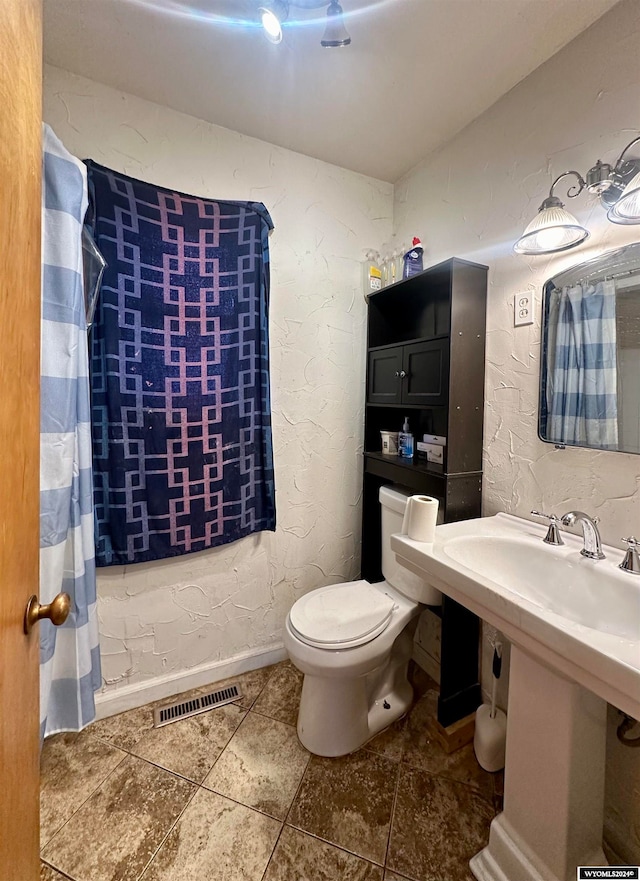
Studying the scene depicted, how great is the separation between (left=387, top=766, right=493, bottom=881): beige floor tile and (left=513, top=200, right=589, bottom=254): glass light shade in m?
1.68

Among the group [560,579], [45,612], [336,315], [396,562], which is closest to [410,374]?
[336,315]

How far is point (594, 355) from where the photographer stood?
3.53 feet

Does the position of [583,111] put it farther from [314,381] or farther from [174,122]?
[174,122]

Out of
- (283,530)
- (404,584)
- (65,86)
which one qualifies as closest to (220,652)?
(283,530)

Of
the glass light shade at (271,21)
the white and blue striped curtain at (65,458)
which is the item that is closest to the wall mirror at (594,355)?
the glass light shade at (271,21)

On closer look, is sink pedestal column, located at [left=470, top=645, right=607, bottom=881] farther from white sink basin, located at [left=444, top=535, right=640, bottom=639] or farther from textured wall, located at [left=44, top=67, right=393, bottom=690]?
textured wall, located at [left=44, top=67, right=393, bottom=690]

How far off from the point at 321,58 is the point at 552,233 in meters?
0.91

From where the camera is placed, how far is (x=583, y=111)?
3.55ft

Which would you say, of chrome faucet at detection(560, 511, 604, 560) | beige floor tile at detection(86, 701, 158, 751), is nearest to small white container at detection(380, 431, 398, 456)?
chrome faucet at detection(560, 511, 604, 560)

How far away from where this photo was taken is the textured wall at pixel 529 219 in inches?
39.4

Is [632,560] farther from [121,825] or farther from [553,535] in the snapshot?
[121,825]

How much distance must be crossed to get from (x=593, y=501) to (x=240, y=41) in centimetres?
173

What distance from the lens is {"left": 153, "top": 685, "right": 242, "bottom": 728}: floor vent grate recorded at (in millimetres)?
1447

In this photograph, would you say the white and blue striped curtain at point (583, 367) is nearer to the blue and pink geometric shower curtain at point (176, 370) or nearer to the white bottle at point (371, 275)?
the white bottle at point (371, 275)
